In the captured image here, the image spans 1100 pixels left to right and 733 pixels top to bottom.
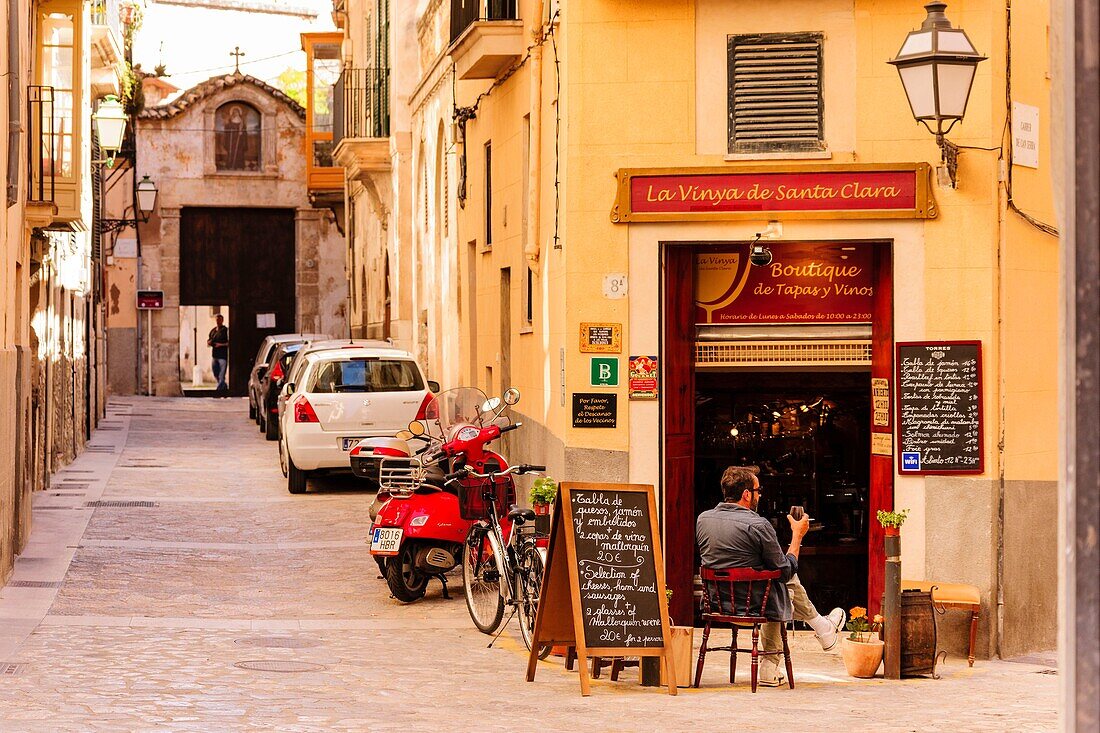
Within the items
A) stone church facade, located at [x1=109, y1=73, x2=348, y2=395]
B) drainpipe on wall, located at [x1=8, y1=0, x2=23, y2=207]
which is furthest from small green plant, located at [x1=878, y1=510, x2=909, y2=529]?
stone church facade, located at [x1=109, y1=73, x2=348, y2=395]

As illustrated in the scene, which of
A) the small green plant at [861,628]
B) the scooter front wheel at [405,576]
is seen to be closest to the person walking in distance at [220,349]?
the scooter front wheel at [405,576]

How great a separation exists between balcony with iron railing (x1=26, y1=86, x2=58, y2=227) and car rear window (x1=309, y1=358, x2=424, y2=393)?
Answer: 4014 mm

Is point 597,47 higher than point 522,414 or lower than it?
higher

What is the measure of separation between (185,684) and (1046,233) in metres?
7.02

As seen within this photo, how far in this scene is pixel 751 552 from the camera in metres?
9.80

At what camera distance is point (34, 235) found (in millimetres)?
18469

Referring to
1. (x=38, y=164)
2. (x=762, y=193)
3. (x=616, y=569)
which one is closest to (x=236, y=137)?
(x=38, y=164)

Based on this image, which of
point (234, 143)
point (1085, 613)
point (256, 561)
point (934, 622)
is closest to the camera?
point (1085, 613)

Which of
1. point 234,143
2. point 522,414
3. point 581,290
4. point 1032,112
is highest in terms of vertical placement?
point 234,143

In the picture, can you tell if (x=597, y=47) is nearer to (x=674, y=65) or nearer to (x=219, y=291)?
(x=674, y=65)

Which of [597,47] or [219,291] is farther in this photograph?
[219,291]

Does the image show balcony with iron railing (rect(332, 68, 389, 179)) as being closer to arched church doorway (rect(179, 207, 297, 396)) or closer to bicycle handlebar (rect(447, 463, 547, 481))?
arched church doorway (rect(179, 207, 297, 396))

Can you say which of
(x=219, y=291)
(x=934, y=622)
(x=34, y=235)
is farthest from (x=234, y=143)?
(x=934, y=622)

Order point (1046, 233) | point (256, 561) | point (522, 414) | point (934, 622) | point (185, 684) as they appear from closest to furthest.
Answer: point (185, 684) → point (934, 622) → point (1046, 233) → point (256, 561) → point (522, 414)
